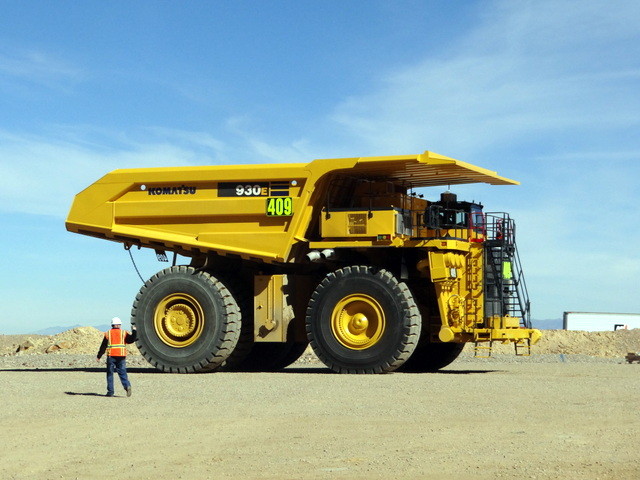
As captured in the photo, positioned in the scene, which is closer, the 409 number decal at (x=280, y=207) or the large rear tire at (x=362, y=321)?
A: the large rear tire at (x=362, y=321)

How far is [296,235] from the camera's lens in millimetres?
19375

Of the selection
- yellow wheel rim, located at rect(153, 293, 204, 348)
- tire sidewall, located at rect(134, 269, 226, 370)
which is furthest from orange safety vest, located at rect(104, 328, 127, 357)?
yellow wheel rim, located at rect(153, 293, 204, 348)

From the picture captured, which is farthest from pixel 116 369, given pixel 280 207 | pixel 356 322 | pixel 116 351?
pixel 280 207

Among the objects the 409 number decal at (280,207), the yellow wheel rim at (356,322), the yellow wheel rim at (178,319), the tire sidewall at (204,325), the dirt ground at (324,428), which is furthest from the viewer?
the yellow wheel rim at (178,319)

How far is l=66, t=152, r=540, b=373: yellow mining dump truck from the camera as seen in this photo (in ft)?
61.1

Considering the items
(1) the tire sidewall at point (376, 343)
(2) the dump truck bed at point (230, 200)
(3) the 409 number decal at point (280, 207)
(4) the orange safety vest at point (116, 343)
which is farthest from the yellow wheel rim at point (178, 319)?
(4) the orange safety vest at point (116, 343)

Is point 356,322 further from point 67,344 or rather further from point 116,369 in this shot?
point 67,344

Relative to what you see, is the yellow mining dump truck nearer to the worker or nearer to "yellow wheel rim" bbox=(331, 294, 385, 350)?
"yellow wheel rim" bbox=(331, 294, 385, 350)

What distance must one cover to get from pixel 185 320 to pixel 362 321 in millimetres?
3613

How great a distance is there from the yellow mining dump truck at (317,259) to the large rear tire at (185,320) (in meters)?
0.03

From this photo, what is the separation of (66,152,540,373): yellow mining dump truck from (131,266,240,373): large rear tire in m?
0.03

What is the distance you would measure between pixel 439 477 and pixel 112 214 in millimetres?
13354

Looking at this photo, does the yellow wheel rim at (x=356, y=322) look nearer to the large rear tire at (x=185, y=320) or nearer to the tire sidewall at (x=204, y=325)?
the large rear tire at (x=185, y=320)

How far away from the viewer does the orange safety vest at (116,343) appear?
51.5 ft
